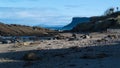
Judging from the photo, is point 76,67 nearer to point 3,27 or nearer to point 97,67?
point 97,67

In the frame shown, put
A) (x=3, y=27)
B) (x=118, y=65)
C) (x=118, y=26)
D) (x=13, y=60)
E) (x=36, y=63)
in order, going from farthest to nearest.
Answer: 1. (x=3, y=27)
2. (x=118, y=26)
3. (x=13, y=60)
4. (x=36, y=63)
5. (x=118, y=65)

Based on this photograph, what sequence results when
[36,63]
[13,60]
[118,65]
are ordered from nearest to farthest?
[118,65] → [36,63] → [13,60]

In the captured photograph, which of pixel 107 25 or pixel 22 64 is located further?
pixel 107 25

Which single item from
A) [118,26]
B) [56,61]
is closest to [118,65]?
[56,61]

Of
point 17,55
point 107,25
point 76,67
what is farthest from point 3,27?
point 76,67

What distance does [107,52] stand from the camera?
→ 24.2 m

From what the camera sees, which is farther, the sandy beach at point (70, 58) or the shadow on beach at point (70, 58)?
the shadow on beach at point (70, 58)

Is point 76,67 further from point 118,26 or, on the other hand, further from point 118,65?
point 118,26

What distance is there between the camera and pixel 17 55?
2611 centimetres

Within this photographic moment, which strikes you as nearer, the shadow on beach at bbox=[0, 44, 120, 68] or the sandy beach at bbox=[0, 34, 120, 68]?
the sandy beach at bbox=[0, 34, 120, 68]

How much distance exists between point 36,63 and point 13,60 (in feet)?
6.99

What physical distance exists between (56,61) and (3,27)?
66.7 metres

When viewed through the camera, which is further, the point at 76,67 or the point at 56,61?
the point at 56,61

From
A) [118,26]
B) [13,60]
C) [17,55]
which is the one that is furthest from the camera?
[118,26]
